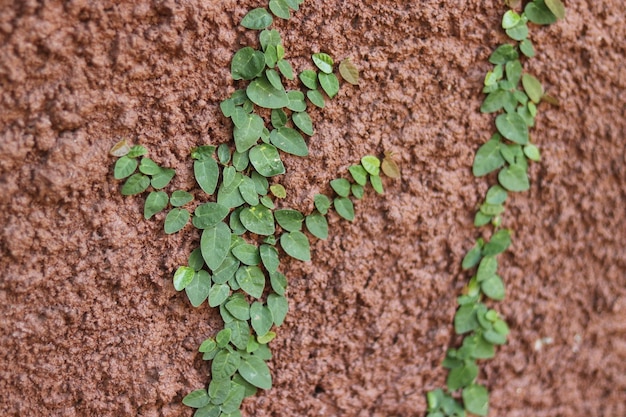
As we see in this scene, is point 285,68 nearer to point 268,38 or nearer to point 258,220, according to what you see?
point 268,38

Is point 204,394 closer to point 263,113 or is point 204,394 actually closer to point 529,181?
point 263,113

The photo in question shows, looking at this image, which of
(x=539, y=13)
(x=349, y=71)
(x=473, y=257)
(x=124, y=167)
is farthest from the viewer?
(x=473, y=257)

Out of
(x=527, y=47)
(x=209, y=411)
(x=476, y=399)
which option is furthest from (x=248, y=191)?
(x=476, y=399)

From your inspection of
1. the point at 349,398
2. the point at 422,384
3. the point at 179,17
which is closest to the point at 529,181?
the point at 422,384

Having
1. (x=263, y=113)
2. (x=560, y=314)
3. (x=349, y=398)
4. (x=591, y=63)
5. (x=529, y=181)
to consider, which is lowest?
(x=349, y=398)

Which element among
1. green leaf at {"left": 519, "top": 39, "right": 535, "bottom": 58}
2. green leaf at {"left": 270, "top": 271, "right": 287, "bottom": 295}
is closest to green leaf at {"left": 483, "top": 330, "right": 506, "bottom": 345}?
green leaf at {"left": 270, "top": 271, "right": 287, "bottom": 295}

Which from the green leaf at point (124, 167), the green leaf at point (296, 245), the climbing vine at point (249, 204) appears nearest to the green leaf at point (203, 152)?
the climbing vine at point (249, 204)
